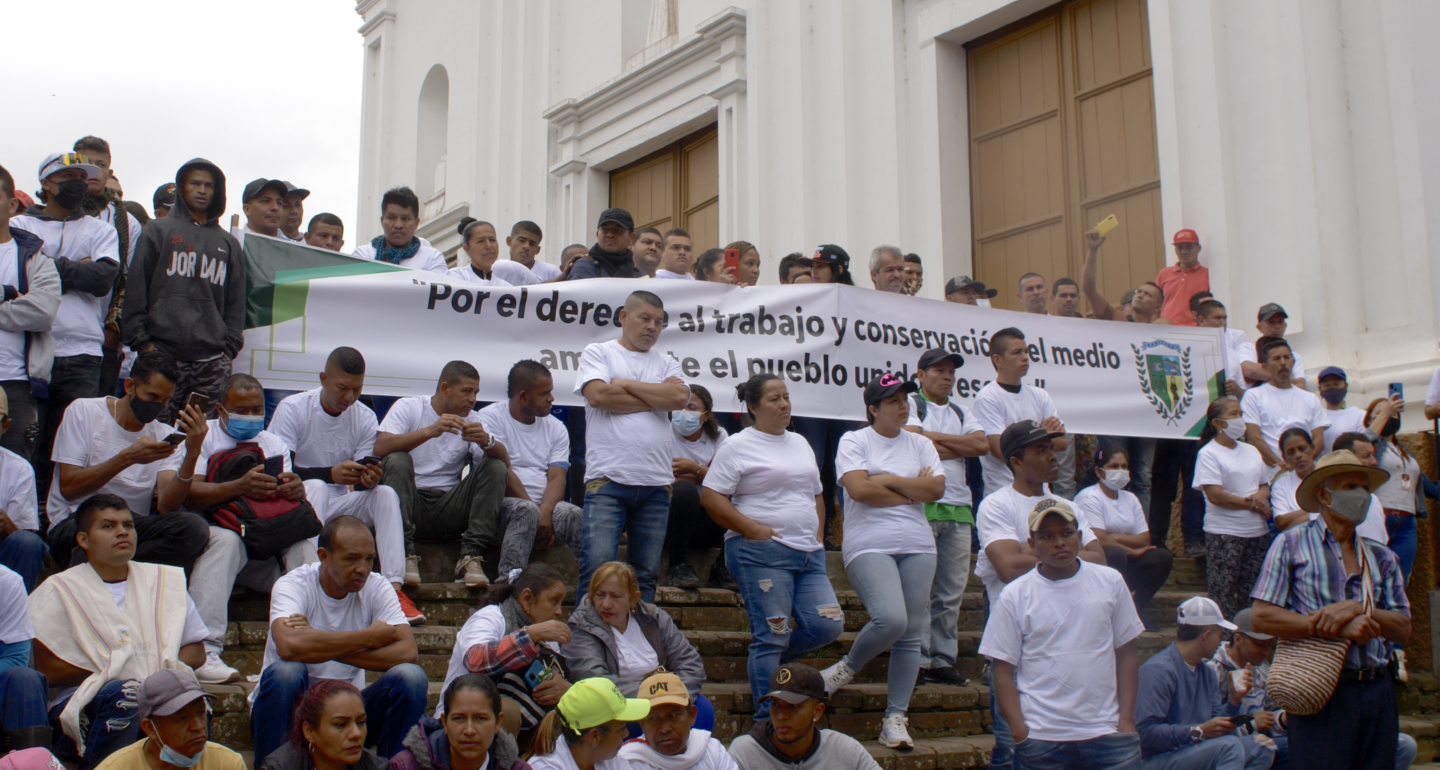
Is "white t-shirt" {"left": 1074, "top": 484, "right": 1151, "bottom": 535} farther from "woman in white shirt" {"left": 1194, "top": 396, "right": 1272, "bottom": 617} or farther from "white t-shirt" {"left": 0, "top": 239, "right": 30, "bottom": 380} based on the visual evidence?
"white t-shirt" {"left": 0, "top": 239, "right": 30, "bottom": 380}

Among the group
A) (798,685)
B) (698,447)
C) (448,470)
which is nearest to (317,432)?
(448,470)

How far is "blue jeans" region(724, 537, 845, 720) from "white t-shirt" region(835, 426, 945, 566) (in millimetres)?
251

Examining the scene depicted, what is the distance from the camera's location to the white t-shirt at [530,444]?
759 centimetres

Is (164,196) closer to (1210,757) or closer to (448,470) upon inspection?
(448,470)

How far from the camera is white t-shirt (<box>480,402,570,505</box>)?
7.59 m

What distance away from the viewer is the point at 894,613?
6.29 metres

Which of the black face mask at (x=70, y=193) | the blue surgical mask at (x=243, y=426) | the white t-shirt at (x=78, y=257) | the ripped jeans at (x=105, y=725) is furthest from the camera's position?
the black face mask at (x=70, y=193)

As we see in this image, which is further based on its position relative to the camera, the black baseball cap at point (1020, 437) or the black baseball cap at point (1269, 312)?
the black baseball cap at point (1269, 312)

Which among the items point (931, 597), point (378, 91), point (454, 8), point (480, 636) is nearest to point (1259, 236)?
point (931, 597)

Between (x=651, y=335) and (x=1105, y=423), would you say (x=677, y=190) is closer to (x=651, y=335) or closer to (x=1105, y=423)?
(x=1105, y=423)

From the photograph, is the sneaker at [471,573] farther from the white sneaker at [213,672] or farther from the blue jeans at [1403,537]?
the blue jeans at [1403,537]

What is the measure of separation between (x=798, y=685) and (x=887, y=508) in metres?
1.53

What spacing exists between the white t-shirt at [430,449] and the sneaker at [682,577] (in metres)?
1.30

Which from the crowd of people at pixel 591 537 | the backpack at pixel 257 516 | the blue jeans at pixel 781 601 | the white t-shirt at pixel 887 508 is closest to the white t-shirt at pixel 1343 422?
the crowd of people at pixel 591 537
